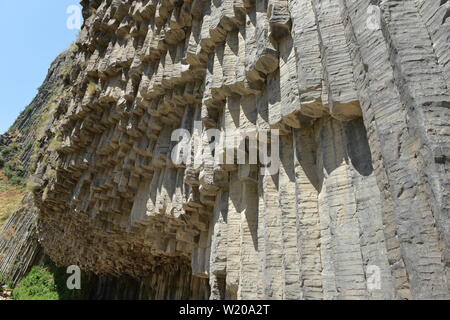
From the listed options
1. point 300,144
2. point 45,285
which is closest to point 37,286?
point 45,285

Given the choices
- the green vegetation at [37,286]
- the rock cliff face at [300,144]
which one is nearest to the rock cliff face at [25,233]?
the green vegetation at [37,286]

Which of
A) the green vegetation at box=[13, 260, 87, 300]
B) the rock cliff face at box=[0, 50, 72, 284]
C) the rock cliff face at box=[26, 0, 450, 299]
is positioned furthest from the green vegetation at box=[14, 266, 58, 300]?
the rock cliff face at box=[26, 0, 450, 299]

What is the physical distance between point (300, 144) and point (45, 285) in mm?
15994

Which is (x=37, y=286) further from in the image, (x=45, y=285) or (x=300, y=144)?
(x=300, y=144)

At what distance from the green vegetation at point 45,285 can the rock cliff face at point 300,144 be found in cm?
1012

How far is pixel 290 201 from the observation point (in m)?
2.44

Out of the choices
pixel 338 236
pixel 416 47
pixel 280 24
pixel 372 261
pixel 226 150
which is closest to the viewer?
pixel 416 47

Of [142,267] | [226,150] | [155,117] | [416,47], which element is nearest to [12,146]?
[142,267]

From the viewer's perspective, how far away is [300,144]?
249cm

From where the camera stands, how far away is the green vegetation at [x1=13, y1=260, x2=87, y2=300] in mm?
14664

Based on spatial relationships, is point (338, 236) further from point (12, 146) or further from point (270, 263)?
point (12, 146)

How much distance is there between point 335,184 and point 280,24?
1.35 metres

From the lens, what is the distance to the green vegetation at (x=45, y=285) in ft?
48.1

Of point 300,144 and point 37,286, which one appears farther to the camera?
point 37,286
